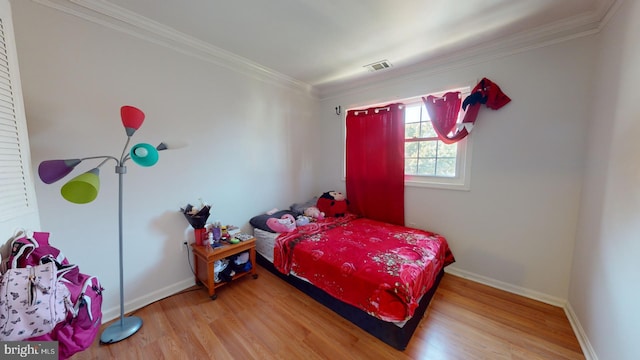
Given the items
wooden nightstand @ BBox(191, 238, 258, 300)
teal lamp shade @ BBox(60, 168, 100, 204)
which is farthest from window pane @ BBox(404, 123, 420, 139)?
teal lamp shade @ BBox(60, 168, 100, 204)

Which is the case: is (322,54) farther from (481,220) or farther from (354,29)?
(481,220)

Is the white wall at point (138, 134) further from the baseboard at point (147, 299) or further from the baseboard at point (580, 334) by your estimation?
the baseboard at point (580, 334)

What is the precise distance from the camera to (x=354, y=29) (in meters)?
1.93

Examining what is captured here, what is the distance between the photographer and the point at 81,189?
3.98 ft

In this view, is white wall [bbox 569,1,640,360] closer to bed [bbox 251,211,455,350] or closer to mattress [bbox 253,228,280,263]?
bed [bbox 251,211,455,350]

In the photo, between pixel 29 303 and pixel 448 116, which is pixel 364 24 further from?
pixel 29 303

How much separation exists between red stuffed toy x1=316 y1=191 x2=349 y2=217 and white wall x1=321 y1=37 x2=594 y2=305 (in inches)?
48.1

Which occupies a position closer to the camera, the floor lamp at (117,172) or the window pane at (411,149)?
the floor lamp at (117,172)

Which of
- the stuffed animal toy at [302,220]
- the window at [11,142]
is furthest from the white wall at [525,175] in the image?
the window at [11,142]

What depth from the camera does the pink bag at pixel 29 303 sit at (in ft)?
3.00

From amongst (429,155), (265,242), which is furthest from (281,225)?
(429,155)

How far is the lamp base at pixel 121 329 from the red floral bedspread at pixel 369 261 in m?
1.19

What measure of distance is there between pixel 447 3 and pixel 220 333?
3.04 metres

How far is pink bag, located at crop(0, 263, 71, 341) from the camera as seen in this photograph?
91 centimetres
